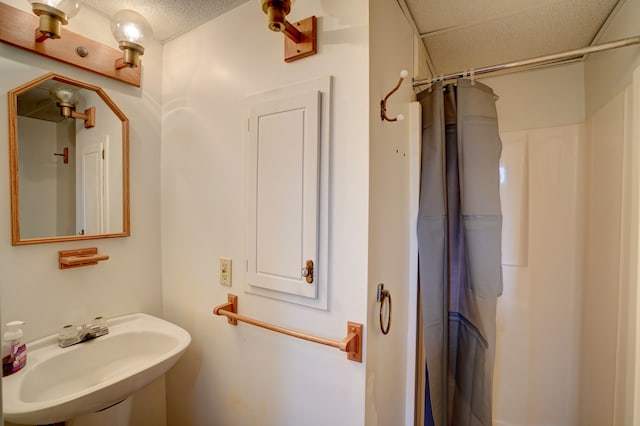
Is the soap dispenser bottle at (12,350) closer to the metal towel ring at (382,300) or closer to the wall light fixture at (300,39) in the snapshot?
the metal towel ring at (382,300)

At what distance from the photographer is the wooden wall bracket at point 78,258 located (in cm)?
126

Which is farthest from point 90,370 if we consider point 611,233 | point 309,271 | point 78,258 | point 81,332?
point 611,233

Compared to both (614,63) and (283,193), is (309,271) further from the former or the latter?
(614,63)

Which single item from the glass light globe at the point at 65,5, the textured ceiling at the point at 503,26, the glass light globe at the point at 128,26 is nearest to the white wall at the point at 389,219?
the textured ceiling at the point at 503,26

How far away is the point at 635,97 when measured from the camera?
1159 mm

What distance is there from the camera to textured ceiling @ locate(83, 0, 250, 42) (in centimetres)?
131

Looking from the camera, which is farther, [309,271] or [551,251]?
[551,251]

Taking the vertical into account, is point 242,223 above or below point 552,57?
below

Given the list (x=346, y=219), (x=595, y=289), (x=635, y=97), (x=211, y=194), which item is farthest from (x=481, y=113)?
(x=211, y=194)

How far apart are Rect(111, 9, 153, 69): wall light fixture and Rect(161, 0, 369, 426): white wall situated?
0.81 feet

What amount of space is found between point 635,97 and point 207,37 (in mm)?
A: 1922

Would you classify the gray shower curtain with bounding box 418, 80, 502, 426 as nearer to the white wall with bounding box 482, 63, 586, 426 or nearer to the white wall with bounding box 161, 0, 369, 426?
the white wall with bounding box 161, 0, 369, 426

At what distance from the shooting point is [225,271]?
4.52ft

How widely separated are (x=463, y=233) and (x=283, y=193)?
35.9 inches
